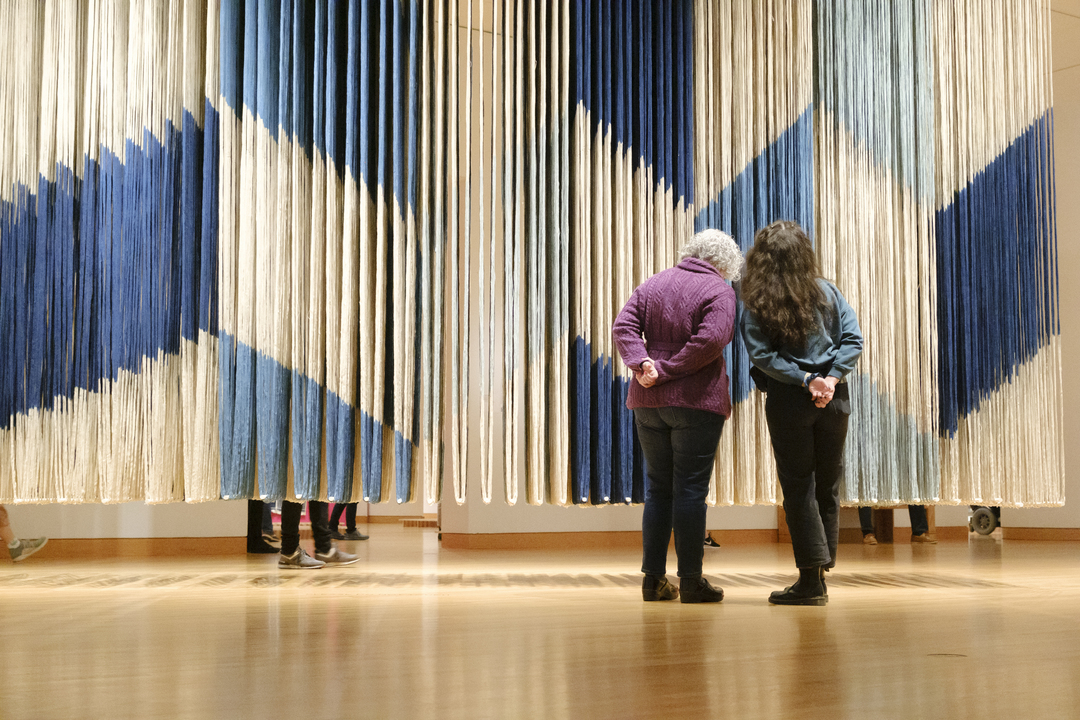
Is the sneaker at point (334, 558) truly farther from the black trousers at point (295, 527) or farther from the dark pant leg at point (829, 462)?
the dark pant leg at point (829, 462)

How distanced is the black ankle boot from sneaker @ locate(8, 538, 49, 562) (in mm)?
3333

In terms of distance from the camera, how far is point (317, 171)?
3.09 m

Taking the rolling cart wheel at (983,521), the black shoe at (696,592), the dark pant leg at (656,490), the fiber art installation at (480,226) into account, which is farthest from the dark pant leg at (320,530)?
the rolling cart wheel at (983,521)

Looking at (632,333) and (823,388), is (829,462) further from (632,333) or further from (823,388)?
(632,333)

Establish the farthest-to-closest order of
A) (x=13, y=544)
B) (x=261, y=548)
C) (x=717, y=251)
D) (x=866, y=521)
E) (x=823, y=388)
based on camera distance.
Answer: (x=866, y=521), (x=261, y=548), (x=13, y=544), (x=717, y=251), (x=823, y=388)

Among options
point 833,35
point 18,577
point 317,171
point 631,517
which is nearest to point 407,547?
point 631,517

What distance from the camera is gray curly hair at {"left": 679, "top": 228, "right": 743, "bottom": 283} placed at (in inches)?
105

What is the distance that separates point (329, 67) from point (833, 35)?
1991mm

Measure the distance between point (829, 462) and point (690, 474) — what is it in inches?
15.3

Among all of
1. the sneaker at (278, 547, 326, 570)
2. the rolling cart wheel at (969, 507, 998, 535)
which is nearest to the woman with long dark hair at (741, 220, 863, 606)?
the sneaker at (278, 547, 326, 570)

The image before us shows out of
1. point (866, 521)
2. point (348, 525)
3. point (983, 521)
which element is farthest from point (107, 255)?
point (983, 521)

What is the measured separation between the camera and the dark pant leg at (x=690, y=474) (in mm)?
2455

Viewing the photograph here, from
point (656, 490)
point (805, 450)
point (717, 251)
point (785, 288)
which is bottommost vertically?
point (656, 490)

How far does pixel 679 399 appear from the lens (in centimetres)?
248
